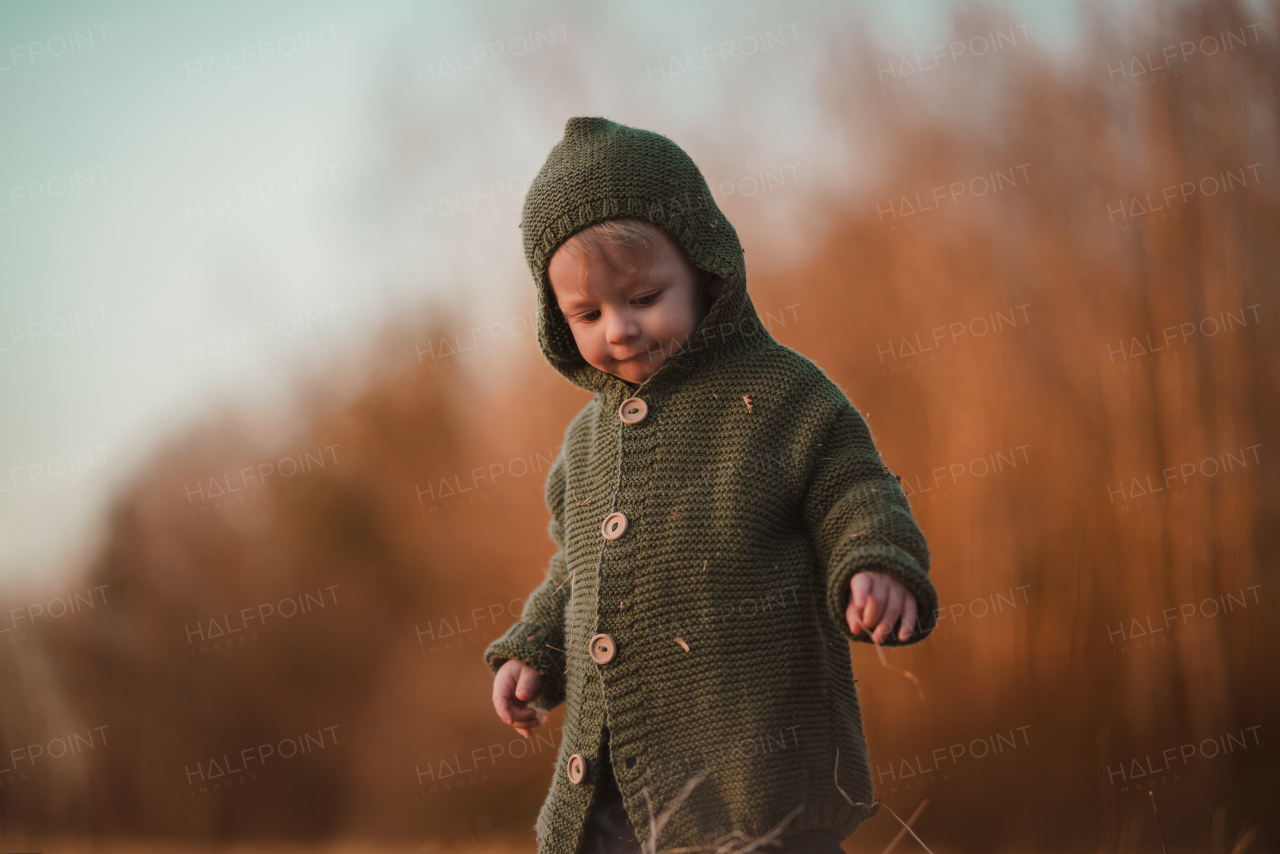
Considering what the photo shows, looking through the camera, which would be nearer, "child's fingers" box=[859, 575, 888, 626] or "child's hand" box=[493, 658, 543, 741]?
"child's fingers" box=[859, 575, 888, 626]

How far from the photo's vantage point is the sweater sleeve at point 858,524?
4.16 ft

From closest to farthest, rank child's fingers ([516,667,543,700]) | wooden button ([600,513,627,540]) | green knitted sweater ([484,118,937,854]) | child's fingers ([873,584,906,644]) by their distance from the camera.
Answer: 1. child's fingers ([873,584,906,644])
2. green knitted sweater ([484,118,937,854])
3. wooden button ([600,513,627,540])
4. child's fingers ([516,667,543,700])

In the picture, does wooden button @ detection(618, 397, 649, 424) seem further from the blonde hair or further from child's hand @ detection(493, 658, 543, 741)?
child's hand @ detection(493, 658, 543, 741)

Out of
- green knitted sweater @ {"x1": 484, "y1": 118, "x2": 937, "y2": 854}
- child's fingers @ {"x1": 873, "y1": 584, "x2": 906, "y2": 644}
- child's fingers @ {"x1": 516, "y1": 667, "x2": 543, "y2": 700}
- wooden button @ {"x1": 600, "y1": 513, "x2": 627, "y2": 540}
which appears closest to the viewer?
child's fingers @ {"x1": 873, "y1": 584, "x2": 906, "y2": 644}

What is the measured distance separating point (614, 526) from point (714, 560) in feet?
0.57

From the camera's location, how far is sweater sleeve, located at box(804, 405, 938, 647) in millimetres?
1269

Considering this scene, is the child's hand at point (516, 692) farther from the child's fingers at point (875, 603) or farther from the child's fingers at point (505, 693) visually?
the child's fingers at point (875, 603)

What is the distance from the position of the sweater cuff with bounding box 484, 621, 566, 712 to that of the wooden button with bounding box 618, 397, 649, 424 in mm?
427

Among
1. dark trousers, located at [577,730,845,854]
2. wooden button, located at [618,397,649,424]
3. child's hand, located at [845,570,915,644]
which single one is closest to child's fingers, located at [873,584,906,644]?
child's hand, located at [845,570,915,644]

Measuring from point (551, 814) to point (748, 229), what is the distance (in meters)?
1.80

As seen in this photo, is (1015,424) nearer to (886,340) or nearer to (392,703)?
(886,340)

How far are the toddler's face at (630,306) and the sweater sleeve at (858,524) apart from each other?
0.97 feet

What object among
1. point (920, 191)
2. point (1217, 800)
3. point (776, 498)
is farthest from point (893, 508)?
point (1217, 800)

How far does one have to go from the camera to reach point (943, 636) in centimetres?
254
